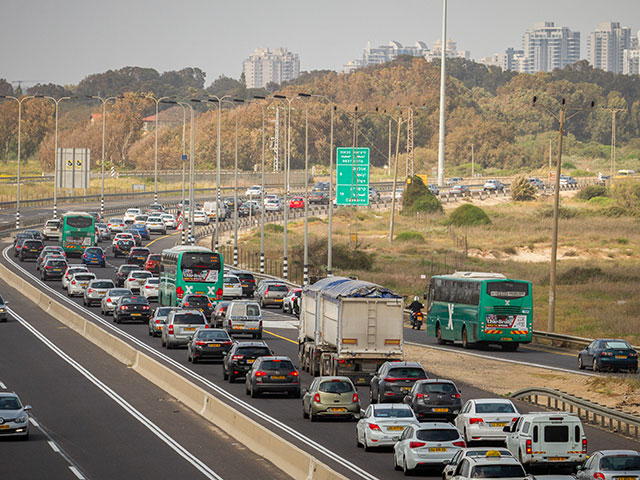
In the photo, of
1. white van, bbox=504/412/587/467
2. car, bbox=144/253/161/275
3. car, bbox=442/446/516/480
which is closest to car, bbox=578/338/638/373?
white van, bbox=504/412/587/467

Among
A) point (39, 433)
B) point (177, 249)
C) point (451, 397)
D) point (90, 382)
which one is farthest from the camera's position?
point (177, 249)

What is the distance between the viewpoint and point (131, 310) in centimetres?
5719

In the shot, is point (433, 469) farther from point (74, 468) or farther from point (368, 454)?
point (74, 468)

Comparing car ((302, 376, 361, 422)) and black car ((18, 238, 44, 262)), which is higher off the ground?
car ((302, 376, 361, 422))

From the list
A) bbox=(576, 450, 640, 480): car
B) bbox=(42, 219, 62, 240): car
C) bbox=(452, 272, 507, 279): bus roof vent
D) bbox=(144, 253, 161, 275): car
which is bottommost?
bbox=(144, 253, 161, 275): car

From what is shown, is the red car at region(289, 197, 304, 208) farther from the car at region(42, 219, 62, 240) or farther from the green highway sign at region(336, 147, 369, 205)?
the green highway sign at region(336, 147, 369, 205)

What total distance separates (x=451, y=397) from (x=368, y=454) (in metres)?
5.24

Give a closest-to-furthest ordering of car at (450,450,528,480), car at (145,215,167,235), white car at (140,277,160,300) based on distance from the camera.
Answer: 1. car at (450,450,528,480)
2. white car at (140,277,160,300)
3. car at (145,215,167,235)

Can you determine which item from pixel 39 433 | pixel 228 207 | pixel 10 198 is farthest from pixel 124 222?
pixel 39 433

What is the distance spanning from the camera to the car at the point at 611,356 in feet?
141

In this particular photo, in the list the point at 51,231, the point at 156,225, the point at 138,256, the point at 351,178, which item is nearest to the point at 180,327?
the point at 351,178

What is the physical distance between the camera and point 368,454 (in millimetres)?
26672

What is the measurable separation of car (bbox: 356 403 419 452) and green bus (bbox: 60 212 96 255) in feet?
217

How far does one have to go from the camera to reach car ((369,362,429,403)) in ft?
111
